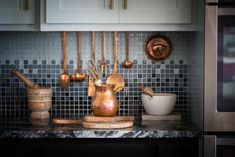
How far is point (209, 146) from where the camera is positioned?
2.09 m

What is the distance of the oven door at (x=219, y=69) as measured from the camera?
2062 millimetres

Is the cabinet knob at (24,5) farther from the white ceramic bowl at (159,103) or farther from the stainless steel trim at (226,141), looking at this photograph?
the stainless steel trim at (226,141)

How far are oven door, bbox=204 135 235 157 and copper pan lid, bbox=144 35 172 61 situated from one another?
0.75 metres

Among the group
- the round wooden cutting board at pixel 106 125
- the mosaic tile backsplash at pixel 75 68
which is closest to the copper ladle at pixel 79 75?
the mosaic tile backsplash at pixel 75 68

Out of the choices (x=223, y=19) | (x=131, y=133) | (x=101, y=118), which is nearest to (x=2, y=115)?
(x=101, y=118)

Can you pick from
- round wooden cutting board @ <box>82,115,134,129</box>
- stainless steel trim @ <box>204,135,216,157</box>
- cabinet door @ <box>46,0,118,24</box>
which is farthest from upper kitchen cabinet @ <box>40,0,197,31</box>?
stainless steel trim @ <box>204,135,216,157</box>

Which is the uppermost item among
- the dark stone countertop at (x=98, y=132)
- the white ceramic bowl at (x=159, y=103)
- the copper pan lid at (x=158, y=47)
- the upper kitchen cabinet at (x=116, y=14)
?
the upper kitchen cabinet at (x=116, y=14)

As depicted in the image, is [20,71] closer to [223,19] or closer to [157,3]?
[157,3]

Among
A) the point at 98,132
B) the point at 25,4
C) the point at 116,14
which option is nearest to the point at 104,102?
the point at 98,132

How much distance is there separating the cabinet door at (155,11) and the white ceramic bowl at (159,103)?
44 centimetres

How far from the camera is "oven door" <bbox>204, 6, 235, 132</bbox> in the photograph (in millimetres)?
2062

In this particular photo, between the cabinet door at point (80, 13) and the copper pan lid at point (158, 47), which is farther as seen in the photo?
the copper pan lid at point (158, 47)

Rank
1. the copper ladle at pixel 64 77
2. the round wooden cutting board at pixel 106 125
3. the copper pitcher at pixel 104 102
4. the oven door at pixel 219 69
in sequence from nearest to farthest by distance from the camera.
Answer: the oven door at pixel 219 69 → the round wooden cutting board at pixel 106 125 → the copper pitcher at pixel 104 102 → the copper ladle at pixel 64 77

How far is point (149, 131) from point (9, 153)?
708 millimetres
